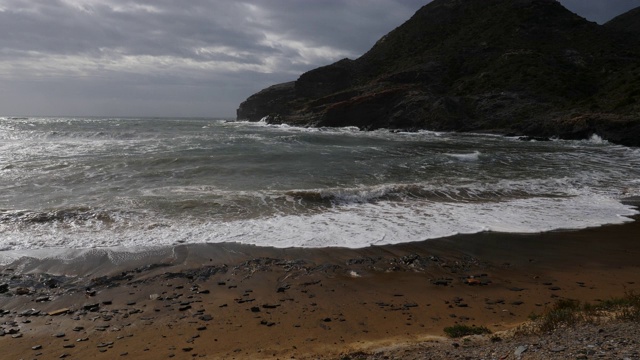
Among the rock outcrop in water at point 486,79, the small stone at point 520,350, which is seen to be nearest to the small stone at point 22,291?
the small stone at point 520,350

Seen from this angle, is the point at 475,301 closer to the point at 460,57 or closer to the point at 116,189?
the point at 116,189

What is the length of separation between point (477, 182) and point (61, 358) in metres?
16.4

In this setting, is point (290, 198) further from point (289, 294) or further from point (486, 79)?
point (486, 79)

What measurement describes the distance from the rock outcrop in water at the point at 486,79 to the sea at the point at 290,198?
21796 millimetres

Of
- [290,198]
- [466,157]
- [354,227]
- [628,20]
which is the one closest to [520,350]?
[354,227]

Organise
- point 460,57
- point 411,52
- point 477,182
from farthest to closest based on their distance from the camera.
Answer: point 411,52, point 460,57, point 477,182

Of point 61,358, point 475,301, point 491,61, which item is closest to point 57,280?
point 61,358

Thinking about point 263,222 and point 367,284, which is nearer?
point 367,284

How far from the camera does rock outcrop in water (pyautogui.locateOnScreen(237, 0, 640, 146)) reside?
45.1 meters

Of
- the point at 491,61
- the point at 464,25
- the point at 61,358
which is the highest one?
the point at 464,25

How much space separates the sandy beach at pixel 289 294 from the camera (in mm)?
5680

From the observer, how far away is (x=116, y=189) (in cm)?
1584

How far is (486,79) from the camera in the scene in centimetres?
6038

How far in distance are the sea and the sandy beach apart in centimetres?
105
